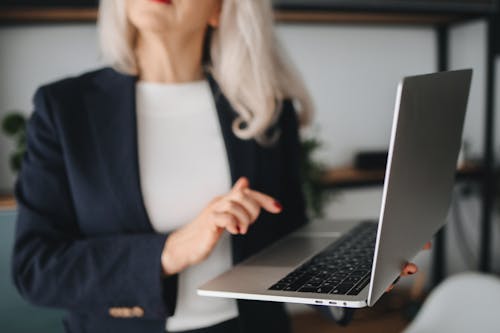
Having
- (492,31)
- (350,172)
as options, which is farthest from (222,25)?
(492,31)

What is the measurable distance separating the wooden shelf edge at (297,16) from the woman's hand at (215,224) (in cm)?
86

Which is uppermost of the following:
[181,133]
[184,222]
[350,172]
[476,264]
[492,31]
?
[492,31]

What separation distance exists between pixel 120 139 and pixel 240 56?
290 millimetres

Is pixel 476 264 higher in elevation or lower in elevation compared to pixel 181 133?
lower

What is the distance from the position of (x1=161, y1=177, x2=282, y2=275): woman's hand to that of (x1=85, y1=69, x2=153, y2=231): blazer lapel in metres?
0.10

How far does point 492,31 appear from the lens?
163cm

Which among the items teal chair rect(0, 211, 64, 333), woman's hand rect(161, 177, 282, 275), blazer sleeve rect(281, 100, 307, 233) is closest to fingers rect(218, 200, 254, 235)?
woman's hand rect(161, 177, 282, 275)

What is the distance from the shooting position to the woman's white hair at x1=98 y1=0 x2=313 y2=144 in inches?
35.6

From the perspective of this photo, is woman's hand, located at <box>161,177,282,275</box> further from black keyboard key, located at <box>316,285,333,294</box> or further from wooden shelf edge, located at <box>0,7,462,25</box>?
wooden shelf edge, located at <box>0,7,462,25</box>

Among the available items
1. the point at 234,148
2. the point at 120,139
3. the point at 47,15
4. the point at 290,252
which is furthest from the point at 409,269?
the point at 47,15

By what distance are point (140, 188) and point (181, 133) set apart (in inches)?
5.4

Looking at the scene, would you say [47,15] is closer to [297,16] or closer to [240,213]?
[297,16]

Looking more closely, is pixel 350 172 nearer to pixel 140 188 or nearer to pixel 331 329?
pixel 331 329

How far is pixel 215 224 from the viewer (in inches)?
25.5
